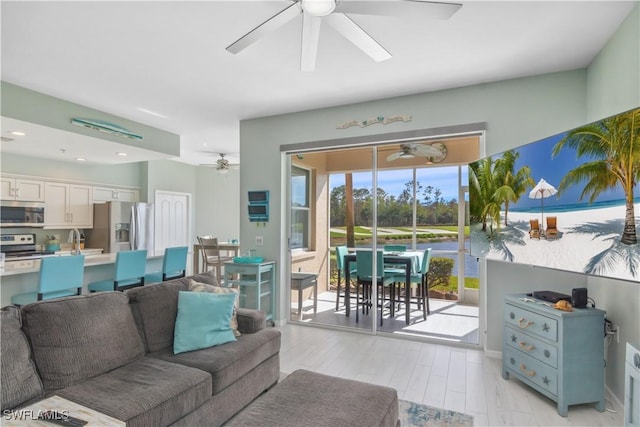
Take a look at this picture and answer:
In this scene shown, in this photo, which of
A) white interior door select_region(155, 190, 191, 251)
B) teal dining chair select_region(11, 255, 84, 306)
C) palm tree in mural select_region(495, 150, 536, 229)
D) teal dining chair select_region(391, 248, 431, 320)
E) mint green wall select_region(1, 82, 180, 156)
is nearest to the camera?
palm tree in mural select_region(495, 150, 536, 229)

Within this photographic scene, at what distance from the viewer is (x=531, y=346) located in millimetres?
2541

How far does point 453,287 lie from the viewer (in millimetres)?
4137

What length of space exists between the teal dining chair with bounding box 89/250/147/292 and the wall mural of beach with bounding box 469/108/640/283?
157 inches

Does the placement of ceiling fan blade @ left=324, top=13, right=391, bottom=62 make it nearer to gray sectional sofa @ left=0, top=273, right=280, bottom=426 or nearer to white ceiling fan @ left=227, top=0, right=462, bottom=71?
white ceiling fan @ left=227, top=0, right=462, bottom=71

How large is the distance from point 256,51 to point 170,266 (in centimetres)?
333

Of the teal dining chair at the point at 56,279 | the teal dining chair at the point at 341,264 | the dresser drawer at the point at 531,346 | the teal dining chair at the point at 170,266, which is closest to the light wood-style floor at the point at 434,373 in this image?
the dresser drawer at the point at 531,346

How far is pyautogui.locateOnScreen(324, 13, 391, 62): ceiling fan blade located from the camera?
189 cm

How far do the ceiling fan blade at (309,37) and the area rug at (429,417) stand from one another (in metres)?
2.57

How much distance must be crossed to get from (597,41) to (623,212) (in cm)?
166

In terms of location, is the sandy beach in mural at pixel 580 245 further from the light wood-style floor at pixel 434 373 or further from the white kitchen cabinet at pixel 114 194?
the white kitchen cabinet at pixel 114 194

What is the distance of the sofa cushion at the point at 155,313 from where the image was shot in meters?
2.34

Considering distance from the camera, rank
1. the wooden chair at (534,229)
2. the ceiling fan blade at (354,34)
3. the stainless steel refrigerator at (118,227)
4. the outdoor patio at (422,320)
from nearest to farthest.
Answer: the ceiling fan blade at (354,34) → the wooden chair at (534,229) → the outdoor patio at (422,320) → the stainless steel refrigerator at (118,227)

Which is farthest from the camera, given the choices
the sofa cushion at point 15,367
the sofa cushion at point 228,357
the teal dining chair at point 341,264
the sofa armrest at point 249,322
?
the teal dining chair at point 341,264

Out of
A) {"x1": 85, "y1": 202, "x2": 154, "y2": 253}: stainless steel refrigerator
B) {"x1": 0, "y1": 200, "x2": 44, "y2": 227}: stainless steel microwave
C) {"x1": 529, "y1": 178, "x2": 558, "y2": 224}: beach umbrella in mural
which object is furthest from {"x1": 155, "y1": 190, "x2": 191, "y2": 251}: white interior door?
{"x1": 529, "y1": 178, "x2": 558, "y2": 224}: beach umbrella in mural
